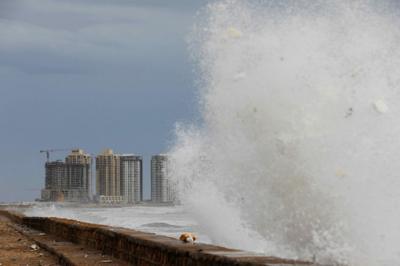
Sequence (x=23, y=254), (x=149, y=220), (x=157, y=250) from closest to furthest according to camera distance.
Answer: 1. (x=157, y=250)
2. (x=23, y=254)
3. (x=149, y=220)

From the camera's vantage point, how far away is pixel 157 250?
5969 millimetres

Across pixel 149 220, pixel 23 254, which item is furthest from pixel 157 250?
pixel 149 220

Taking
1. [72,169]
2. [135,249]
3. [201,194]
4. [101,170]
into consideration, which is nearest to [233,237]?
[201,194]

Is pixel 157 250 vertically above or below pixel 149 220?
below

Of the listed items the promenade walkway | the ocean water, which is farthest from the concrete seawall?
the ocean water

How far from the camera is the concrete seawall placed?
450cm

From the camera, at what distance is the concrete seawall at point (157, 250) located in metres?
4.50

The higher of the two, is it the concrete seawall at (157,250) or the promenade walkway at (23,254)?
the concrete seawall at (157,250)

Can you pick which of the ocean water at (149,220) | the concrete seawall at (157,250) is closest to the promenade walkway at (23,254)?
the concrete seawall at (157,250)

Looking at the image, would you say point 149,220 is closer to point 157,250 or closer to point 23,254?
point 23,254

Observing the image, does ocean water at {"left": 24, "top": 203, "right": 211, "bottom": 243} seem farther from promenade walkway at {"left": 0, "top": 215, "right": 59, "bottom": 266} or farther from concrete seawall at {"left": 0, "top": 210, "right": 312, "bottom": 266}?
concrete seawall at {"left": 0, "top": 210, "right": 312, "bottom": 266}

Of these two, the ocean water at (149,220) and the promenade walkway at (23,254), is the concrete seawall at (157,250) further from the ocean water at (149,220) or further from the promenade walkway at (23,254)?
the ocean water at (149,220)

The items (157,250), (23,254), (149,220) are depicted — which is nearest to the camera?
(157,250)

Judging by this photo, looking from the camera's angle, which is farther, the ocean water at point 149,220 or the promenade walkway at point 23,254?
the ocean water at point 149,220
